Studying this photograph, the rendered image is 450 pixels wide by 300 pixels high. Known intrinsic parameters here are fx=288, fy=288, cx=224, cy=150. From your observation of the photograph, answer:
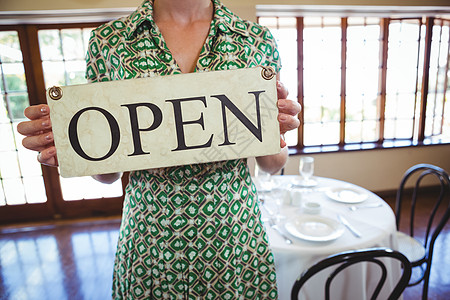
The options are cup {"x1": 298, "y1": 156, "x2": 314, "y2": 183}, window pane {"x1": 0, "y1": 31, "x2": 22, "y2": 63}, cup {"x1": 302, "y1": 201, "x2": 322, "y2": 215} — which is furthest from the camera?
window pane {"x1": 0, "y1": 31, "x2": 22, "y2": 63}

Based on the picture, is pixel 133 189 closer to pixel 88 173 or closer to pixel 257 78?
pixel 88 173

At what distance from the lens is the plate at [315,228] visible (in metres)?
1.21

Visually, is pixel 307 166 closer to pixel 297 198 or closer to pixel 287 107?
pixel 297 198

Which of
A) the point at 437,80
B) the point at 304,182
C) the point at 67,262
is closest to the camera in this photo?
the point at 304,182

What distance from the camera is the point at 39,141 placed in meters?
0.55

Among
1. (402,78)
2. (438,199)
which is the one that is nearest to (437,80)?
(402,78)

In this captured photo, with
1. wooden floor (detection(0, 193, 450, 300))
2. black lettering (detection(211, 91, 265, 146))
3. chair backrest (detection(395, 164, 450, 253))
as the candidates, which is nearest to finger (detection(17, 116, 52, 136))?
black lettering (detection(211, 91, 265, 146))

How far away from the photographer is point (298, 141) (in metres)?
3.46

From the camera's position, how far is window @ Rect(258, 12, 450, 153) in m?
3.23

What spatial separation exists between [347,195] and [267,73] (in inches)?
54.5

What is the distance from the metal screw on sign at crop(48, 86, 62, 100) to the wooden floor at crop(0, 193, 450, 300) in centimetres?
198

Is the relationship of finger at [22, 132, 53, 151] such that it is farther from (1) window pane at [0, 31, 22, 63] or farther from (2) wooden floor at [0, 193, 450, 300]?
(1) window pane at [0, 31, 22, 63]

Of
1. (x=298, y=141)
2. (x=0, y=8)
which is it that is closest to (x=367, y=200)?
(x=298, y=141)

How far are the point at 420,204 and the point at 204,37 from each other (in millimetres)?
3600
